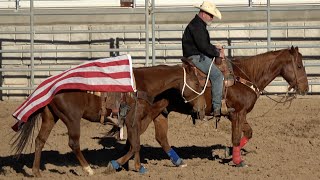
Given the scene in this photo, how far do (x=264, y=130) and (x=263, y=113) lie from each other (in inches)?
46.8

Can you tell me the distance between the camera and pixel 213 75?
9.46 meters

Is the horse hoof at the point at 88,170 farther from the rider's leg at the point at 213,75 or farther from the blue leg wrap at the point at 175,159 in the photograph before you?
the rider's leg at the point at 213,75

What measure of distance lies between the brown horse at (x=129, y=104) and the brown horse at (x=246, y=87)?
1.35 ft

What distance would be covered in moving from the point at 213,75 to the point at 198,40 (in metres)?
0.48

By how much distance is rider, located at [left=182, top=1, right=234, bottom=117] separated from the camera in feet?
30.7

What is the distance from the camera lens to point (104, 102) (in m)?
9.07

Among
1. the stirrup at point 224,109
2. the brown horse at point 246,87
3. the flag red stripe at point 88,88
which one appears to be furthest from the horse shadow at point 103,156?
the flag red stripe at point 88,88

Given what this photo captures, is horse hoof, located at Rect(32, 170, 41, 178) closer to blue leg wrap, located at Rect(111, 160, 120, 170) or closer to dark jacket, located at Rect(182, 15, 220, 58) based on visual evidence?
blue leg wrap, located at Rect(111, 160, 120, 170)

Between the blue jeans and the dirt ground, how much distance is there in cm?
84

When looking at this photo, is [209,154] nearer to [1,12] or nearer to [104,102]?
[104,102]

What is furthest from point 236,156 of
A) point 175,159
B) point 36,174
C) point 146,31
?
point 146,31

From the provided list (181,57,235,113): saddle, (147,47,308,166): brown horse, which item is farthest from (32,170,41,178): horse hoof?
(181,57,235,113): saddle

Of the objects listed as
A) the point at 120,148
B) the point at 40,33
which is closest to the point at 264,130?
the point at 120,148

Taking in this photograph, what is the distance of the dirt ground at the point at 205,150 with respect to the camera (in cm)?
906
